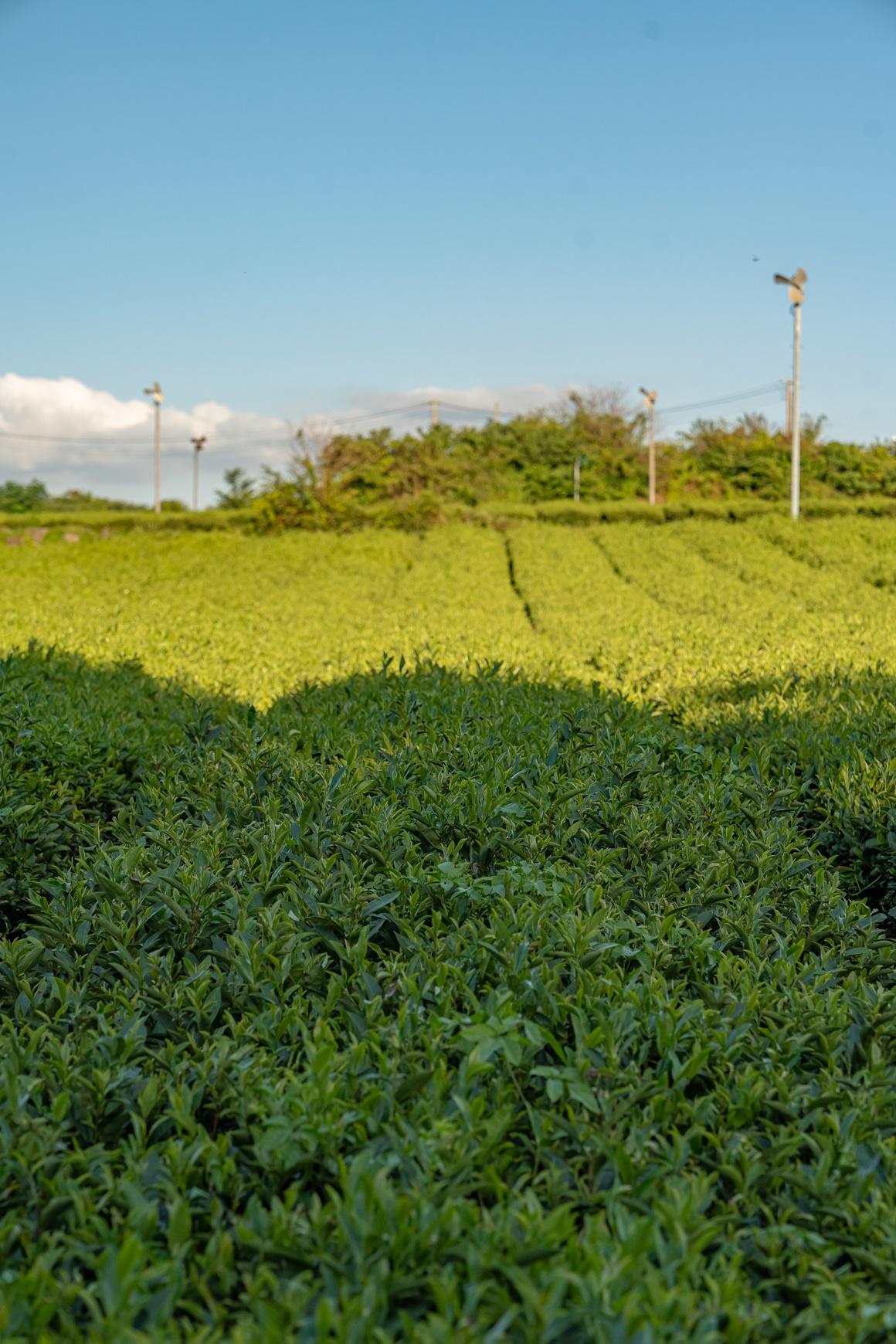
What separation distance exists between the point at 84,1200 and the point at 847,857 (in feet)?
10.9

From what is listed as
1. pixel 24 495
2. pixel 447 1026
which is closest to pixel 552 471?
pixel 24 495

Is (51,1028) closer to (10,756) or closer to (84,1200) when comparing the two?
(84,1200)

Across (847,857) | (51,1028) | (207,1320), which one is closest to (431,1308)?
(207,1320)

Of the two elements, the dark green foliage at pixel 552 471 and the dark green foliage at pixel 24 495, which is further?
the dark green foliage at pixel 24 495

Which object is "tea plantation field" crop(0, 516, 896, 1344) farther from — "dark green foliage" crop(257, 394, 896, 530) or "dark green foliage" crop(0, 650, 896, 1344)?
"dark green foliage" crop(257, 394, 896, 530)

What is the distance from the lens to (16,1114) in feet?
6.18

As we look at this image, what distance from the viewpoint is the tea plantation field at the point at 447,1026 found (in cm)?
151

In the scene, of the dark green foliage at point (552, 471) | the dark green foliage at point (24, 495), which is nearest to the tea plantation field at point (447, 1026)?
the dark green foliage at point (552, 471)

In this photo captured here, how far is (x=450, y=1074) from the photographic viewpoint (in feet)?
6.49

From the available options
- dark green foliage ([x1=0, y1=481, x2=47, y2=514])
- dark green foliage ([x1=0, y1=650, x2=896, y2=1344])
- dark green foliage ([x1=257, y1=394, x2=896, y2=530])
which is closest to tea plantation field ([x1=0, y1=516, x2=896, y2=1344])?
dark green foliage ([x1=0, y1=650, x2=896, y2=1344])

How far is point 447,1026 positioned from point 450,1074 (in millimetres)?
114

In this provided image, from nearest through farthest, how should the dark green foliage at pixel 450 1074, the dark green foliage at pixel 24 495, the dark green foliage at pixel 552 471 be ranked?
the dark green foliage at pixel 450 1074 < the dark green foliage at pixel 552 471 < the dark green foliage at pixel 24 495

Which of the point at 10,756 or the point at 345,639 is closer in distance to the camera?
the point at 10,756

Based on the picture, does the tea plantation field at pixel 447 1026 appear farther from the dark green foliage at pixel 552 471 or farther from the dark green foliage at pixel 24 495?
the dark green foliage at pixel 24 495
